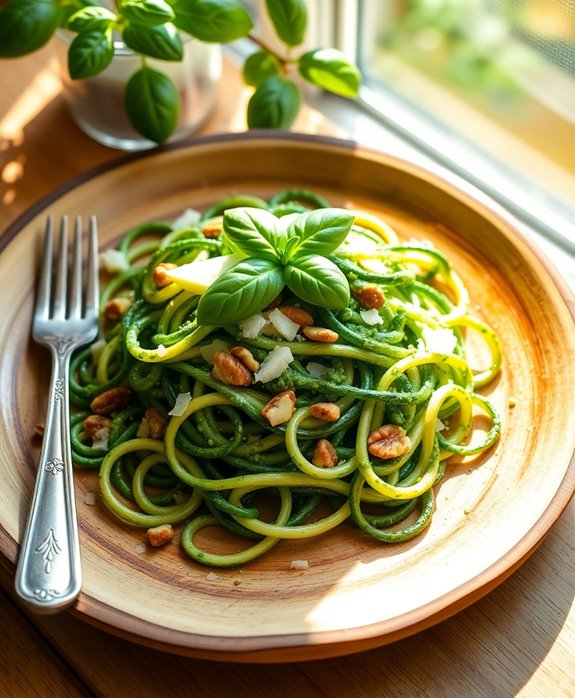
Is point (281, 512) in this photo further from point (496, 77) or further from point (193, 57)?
point (496, 77)

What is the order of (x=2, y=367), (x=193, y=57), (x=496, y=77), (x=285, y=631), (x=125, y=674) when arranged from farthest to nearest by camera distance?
(x=496, y=77)
(x=193, y=57)
(x=2, y=367)
(x=125, y=674)
(x=285, y=631)

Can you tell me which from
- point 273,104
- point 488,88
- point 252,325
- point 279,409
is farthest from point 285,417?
point 488,88

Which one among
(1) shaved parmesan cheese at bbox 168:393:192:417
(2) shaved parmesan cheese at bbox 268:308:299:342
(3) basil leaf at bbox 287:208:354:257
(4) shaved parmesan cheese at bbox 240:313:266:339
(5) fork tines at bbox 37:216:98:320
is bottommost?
(5) fork tines at bbox 37:216:98:320

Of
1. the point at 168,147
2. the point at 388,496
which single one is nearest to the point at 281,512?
the point at 388,496

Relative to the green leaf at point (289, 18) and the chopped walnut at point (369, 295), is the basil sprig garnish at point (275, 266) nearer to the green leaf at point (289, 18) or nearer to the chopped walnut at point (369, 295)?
the chopped walnut at point (369, 295)

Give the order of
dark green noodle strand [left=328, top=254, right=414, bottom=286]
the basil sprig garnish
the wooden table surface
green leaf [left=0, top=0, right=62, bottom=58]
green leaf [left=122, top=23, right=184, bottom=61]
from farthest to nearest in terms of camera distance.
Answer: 1. green leaf [left=0, top=0, right=62, bottom=58]
2. green leaf [left=122, top=23, right=184, bottom=61]
3. dark green noodle strand [left=328, top=254, right=414, bottom=286]
4. the basil sprig garnish
5. the wooden table surface

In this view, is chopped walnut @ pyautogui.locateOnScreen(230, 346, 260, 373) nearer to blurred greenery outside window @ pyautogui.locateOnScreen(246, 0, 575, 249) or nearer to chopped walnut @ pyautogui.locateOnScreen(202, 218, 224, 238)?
chopped walnut @ pyautogui.locateOnScreen(202, 218, 224, 238)

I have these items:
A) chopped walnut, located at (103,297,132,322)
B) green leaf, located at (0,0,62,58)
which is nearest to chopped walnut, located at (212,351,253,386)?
chopped walnut, located at (103,297,132,322)
